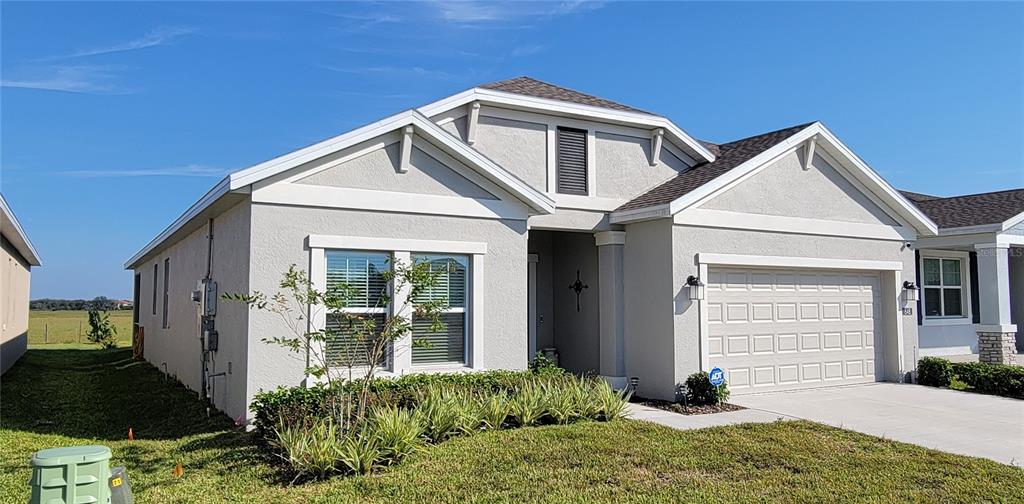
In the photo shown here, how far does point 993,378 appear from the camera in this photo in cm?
→ 1290

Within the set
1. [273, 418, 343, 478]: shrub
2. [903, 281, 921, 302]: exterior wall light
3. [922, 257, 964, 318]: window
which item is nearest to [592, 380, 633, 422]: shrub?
[273, 418, 343, 478]: shrub

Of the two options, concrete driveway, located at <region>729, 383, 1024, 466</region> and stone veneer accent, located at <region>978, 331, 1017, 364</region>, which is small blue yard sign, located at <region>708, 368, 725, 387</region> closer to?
concrete driveway, located at <region>729, 383, 1024, 466</region>

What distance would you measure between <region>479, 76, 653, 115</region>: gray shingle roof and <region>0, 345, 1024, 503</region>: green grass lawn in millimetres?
6581

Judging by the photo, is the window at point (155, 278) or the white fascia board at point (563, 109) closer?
the white fascia board at point (563, 109)

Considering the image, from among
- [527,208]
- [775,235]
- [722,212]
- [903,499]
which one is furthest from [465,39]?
[903,499]

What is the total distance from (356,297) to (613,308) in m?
5.05

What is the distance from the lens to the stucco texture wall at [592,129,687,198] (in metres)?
13.1

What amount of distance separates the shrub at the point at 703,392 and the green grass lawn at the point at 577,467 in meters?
1.76

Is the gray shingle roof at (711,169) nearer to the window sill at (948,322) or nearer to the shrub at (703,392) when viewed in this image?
the shrub at (703,392)

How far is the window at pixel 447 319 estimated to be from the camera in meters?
10.0

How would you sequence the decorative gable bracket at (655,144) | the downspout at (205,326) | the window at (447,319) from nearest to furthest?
1. the window at (447,319)
2. the downspout at (205,326)
3. the decorative gable bracket at (655,144)

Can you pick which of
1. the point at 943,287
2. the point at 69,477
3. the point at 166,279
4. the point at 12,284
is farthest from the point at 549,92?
the point at 12,284

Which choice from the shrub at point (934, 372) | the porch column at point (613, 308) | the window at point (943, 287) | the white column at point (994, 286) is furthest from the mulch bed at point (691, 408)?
the window at point (943, 287)

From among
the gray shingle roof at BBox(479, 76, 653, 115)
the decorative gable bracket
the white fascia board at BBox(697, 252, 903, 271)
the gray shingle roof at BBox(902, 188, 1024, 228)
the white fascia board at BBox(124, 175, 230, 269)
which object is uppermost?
the gray shingle roof at BBox(479, 76, 653, 115)
